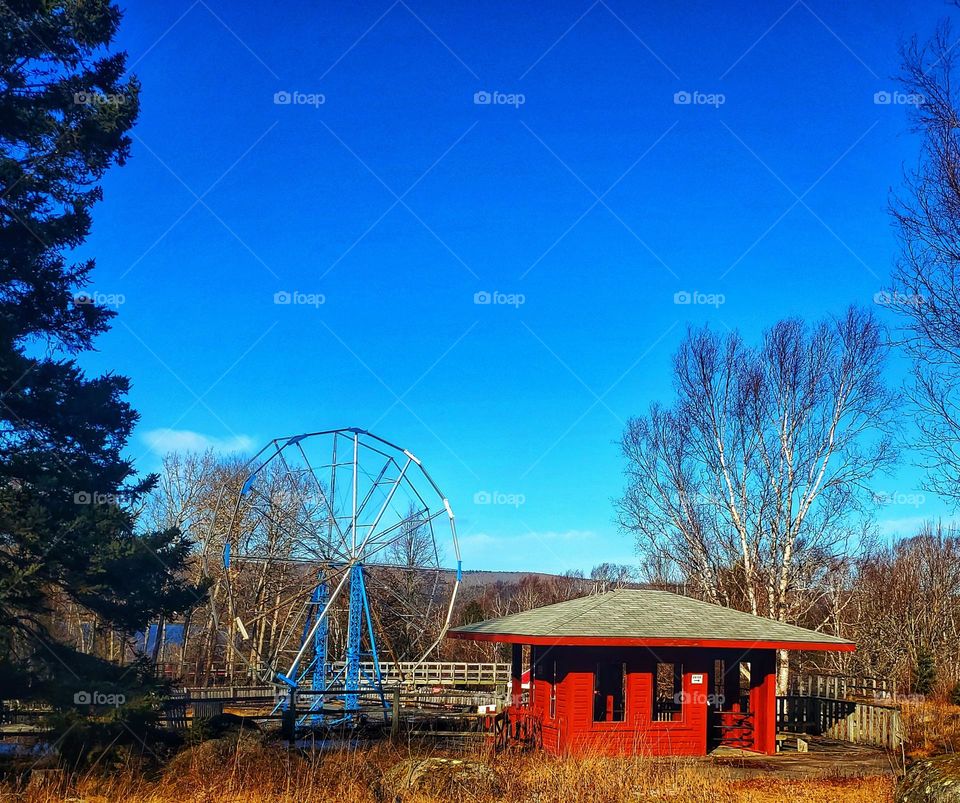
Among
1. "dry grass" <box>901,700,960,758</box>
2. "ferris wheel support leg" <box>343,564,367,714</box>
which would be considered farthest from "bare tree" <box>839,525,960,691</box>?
"ferris wheel support leg" <box>343,564,367,714</box>

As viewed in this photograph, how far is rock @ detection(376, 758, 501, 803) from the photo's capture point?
44.2ft

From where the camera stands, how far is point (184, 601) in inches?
709

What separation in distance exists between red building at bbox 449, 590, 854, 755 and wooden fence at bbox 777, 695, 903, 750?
3.08 meters

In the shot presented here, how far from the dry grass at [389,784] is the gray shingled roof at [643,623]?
3879 millimetres

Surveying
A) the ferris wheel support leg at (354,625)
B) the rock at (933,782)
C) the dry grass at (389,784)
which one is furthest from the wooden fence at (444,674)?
the rock at (933,782)

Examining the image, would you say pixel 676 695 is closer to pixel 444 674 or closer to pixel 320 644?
pixel 320 644

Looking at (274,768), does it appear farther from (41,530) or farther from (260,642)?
(260,642)

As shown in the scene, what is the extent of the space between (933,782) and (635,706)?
31.8 ft

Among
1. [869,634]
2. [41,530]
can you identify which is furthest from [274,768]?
[869,634]

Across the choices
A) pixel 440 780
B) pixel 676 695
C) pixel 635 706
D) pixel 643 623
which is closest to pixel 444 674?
pixel 676 695

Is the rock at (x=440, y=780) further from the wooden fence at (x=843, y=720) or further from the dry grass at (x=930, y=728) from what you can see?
the wooden fence at (x=843, y=720)

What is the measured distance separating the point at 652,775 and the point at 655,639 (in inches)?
219

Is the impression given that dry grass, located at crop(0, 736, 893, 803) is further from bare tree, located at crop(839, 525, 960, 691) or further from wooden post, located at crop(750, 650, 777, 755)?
bare tree, located at crop(839, 525, 960, 691)

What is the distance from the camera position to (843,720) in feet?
77.9
